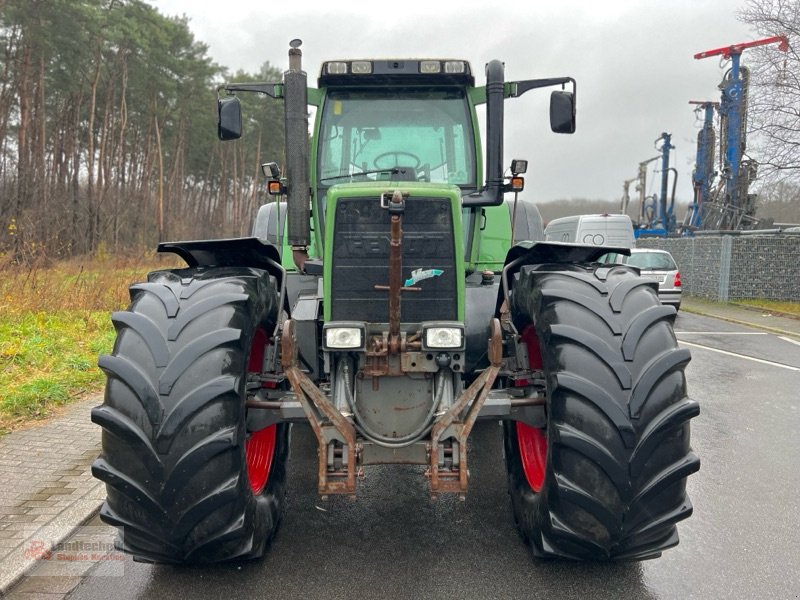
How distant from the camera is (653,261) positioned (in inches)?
653

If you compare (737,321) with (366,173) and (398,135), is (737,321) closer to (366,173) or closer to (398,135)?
(398,135)

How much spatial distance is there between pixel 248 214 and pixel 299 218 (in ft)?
158

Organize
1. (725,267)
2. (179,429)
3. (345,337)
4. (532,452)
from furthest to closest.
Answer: (725,267) → (532,452) → (345,337) → (179,429)

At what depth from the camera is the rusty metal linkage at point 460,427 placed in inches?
109

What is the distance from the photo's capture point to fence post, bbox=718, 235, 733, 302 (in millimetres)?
18812

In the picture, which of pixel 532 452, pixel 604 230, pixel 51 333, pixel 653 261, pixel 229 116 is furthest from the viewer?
pixel 604 230

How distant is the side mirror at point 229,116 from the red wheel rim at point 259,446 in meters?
1.78

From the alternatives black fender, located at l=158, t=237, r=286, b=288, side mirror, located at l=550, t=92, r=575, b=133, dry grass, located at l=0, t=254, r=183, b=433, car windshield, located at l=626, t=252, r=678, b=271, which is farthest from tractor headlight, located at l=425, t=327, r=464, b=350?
car windshield, located at l=626, t=252, r=678, b=271

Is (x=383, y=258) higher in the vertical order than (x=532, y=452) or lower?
higher

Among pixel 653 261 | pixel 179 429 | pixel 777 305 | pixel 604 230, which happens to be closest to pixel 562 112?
pixel 179 429

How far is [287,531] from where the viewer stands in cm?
355

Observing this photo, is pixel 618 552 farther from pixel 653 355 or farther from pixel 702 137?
pixel 702 137

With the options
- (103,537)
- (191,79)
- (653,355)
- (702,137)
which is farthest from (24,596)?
(191,79)

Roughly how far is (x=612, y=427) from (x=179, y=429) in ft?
6.00
